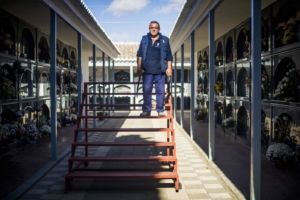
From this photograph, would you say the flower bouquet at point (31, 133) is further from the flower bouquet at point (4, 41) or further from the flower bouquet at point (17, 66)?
the flower bouquet at point (4, 41)

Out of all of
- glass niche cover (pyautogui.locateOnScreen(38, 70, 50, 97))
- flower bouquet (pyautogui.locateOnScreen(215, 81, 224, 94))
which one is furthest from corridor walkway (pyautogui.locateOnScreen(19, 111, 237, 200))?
flower bouquet (pyautogui.locateOnScreen(215, 81, 224, 94))

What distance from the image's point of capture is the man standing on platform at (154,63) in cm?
646

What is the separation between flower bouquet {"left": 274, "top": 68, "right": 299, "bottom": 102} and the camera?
6.93 m

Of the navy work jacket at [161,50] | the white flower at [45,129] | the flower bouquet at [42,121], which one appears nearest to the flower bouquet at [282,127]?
the navy work jacket at [161,50]

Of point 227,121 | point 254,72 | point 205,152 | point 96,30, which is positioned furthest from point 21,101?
point 254,72

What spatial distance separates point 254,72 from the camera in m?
4.84

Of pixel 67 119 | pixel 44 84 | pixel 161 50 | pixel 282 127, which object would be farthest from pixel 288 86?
pixel 67 119

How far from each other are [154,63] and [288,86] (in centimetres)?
281

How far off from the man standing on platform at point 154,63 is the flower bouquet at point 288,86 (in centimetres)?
248

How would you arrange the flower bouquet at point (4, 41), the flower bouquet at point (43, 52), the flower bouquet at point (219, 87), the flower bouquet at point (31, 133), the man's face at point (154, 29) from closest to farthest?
1. the man's face at point (154, 29)
2. the flower bouquet at point (4, 41)
3. the flower bouquet at point (31, 133)
4. the flower bouquet at point (43, 52)
5. the flower bouquet at point (219, 87)

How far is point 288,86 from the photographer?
7.07m

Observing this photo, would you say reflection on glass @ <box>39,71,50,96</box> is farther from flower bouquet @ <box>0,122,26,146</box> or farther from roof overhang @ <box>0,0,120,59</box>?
flower bouquet @ <box>0,122,26,146</box>

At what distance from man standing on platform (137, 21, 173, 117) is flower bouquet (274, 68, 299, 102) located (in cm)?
248

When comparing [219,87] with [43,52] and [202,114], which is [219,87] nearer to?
[202,114]
